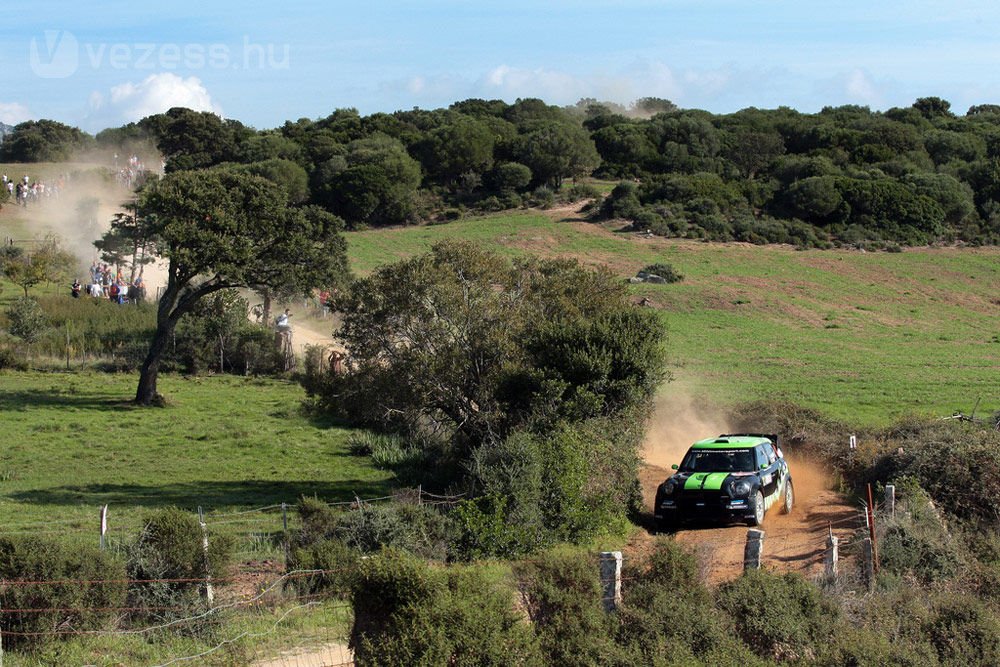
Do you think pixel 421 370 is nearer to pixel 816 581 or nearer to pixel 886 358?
pixel 816 581

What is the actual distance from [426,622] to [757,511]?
1009 cm

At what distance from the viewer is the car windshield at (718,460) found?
65.1 feet

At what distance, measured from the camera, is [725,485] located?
18.9m

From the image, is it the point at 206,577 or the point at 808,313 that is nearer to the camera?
the point at 206,577

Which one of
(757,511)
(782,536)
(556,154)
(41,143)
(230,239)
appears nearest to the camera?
(782,536)

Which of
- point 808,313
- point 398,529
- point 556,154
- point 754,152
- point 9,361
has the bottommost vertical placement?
point 9,361

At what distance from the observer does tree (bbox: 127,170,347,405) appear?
3391cm

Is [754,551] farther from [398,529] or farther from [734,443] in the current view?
[734,443]

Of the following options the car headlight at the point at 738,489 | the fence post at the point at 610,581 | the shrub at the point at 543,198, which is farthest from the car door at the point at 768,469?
the shrub at the point at 543,198

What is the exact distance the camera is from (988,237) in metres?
77.8

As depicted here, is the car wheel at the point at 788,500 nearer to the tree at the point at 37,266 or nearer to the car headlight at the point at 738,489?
the car headlight at the point at 738,489

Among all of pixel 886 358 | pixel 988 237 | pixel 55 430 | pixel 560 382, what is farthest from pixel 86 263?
pixel 988 237

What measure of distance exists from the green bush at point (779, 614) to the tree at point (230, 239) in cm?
2401

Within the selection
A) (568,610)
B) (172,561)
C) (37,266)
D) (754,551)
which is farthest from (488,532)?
(37,266)
